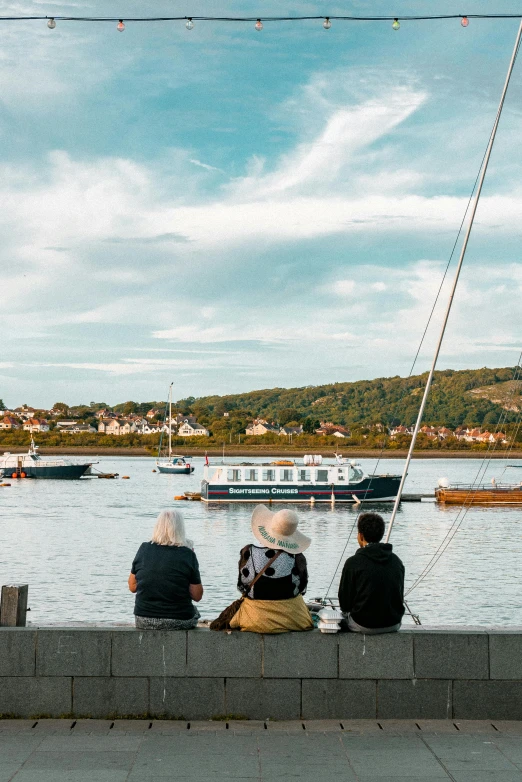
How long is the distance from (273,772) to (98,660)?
206 cm

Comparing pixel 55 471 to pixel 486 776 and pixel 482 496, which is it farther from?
pixel 486 776

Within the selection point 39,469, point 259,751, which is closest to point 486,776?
point 259,751

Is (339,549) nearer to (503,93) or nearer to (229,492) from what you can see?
(229,492)

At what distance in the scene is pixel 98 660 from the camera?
7910mm

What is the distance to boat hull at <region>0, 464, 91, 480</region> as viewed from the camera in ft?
373

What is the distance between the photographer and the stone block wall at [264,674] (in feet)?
25.8

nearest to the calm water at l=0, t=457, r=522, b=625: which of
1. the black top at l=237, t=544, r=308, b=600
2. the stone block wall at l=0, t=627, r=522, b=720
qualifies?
the stone block wall at l=0, t=627, r=522, b=720

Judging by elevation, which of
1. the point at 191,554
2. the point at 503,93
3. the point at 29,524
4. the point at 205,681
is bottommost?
the point at 29,524

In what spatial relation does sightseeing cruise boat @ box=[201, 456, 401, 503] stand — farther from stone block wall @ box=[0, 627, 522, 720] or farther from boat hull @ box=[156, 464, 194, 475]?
stone block wall @ box=[0, 627, 522, 720]

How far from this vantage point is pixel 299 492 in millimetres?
73000

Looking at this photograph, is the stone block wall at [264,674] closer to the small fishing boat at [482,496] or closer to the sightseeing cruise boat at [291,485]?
the sightseeing cruise boat at [291,485]

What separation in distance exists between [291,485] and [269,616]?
6512 cm

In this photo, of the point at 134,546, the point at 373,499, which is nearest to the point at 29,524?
the point at 134,546

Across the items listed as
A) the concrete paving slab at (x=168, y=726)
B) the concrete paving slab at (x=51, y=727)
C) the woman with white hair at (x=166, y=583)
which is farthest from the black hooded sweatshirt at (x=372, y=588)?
the concrete paving slab at (x=51, y=727)
